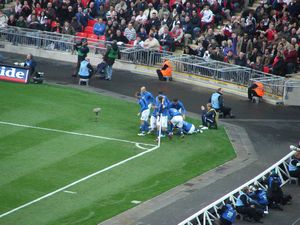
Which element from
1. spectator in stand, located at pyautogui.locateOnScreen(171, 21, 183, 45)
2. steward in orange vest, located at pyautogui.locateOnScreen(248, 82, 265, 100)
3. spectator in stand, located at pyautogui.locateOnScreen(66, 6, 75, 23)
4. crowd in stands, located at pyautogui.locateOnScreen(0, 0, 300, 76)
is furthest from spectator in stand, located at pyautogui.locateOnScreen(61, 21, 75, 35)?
steward in orange vest, located at pyautogui.locateOnScreen(248, 82, 265, 100)

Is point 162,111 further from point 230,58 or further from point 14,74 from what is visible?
point 14,74

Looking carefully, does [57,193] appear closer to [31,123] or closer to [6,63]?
[31,123]

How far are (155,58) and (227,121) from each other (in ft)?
30.0

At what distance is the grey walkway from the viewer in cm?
3089

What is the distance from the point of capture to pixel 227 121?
42094mm

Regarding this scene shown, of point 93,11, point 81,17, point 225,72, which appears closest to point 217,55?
point 225,72

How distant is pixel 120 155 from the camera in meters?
36.2

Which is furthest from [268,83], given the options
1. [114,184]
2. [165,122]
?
[114,184]

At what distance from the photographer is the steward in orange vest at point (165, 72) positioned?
159 ft

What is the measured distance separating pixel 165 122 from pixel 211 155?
2.32m

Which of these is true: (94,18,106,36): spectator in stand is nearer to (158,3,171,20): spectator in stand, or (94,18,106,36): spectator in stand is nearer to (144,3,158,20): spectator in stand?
(144,3,158,20): spectator in stand

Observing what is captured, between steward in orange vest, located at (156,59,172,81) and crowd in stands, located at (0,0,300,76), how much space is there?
1615 mm

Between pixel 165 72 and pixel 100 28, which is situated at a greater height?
pixel 100 28

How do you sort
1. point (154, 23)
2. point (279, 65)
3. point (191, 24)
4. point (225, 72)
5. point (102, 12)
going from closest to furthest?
point (279, 65), point (225, 72), point (191, 24), point (154, 23), point (102, 12)
